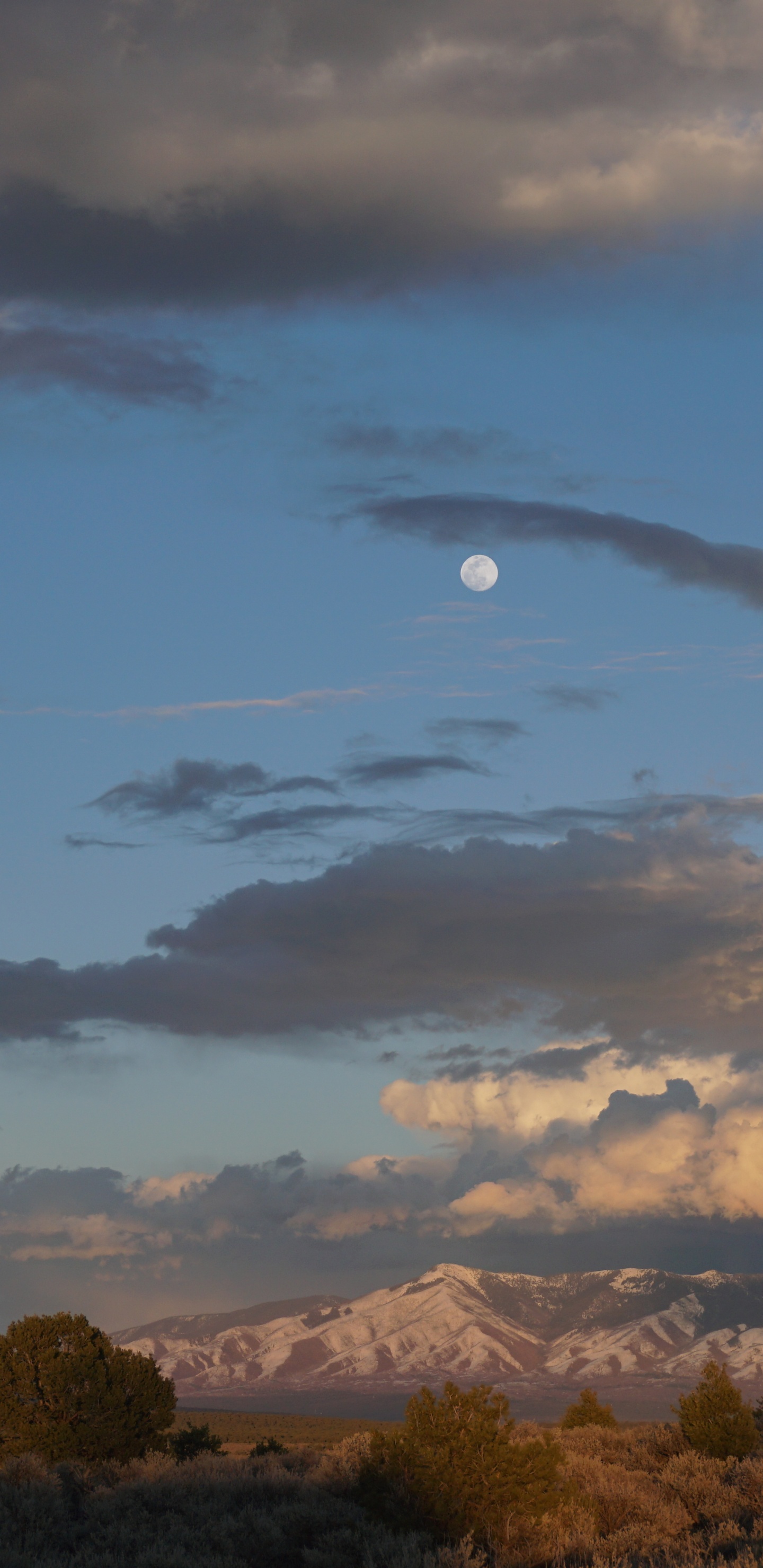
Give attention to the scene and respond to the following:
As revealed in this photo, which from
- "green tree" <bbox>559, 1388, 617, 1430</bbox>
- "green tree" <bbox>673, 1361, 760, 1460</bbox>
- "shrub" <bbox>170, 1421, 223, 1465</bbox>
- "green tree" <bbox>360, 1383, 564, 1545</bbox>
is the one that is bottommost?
"shrub" <bbox>170, 1421, 223, 1465</bbox>

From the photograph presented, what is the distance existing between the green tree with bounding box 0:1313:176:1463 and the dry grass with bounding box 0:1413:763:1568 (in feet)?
54.7

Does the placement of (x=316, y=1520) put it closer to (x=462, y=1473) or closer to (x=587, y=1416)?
(x=462, y=1473)

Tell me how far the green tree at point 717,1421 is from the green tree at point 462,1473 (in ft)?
48.3

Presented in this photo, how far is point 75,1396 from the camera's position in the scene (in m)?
58.2

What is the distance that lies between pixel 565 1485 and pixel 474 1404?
2919mm

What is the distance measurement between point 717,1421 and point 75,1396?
30.2 metres

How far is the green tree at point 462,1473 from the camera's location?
30.3 metres

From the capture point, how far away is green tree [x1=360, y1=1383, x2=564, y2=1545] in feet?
99.5

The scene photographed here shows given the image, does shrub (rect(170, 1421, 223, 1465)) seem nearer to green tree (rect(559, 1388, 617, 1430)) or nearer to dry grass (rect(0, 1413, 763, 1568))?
green tree (rect(559, 1388, 617, 1430))

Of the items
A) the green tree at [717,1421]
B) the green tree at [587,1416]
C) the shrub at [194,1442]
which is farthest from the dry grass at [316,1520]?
the shrub at [194,1442]

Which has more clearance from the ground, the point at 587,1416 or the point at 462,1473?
the point at 462,1473

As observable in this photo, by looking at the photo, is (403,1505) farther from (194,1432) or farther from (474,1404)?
(194,1432)

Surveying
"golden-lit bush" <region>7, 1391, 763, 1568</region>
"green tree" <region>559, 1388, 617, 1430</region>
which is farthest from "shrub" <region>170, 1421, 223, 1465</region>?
"golden-lit bush" <region>7, 1391, 763, 1568</region>

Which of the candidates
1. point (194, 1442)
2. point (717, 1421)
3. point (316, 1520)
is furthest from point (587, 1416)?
point (316, 1520)
